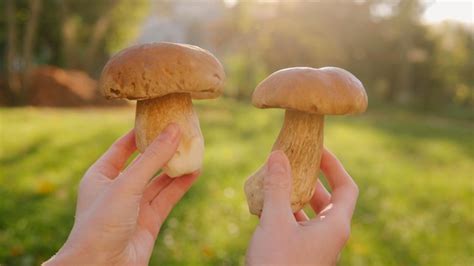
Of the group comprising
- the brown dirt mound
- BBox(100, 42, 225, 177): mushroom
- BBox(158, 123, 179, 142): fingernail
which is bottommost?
the brown dirt mound

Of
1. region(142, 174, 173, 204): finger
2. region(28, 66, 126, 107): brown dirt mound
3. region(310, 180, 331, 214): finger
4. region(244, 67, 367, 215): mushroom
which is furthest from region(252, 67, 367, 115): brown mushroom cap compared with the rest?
region(28, 66, 126, 107): brown dirt mound

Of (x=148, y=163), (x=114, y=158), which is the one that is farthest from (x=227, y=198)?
(x=148, y=163)

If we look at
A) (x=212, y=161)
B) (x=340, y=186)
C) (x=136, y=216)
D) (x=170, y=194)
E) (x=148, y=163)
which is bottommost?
(x=212, y=161)

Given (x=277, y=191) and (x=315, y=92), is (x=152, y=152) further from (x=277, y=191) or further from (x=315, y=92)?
(x=315, y=92)

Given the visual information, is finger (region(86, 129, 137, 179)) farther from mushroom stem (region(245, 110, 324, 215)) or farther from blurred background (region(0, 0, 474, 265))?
blurred background (region(0, 0, 474, 265))

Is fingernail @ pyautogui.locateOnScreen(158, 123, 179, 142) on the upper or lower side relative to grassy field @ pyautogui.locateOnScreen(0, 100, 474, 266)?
upper

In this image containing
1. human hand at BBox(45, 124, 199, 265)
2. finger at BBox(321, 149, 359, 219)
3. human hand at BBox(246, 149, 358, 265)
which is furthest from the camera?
finger at BBox(321, 149, 359, 219)
